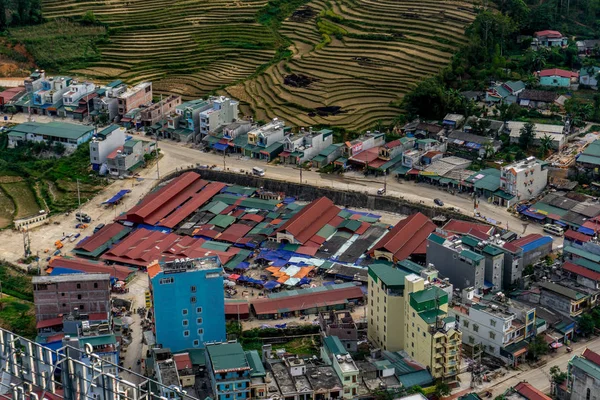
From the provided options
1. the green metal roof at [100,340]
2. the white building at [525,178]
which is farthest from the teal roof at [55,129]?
the white building at [525,178]

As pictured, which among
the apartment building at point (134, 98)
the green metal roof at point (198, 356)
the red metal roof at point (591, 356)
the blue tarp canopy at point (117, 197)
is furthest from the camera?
the apartment building at point (134, 98)

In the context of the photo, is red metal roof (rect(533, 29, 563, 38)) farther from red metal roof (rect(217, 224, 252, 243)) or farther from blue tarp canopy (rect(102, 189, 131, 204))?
blue tarp canopy (rect(102, 189, 131, 204))

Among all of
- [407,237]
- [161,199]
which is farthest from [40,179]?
[407,237]

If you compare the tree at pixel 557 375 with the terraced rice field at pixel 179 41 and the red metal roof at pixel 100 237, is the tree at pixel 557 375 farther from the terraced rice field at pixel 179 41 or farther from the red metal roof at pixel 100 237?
the terraced rice field at pixel 179 41

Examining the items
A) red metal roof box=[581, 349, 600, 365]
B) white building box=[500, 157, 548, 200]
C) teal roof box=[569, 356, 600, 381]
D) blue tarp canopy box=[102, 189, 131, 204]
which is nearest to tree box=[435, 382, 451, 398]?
teal roof box=[569, 356, 600, 381]

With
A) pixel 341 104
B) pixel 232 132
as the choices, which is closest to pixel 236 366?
pixel 232 132
